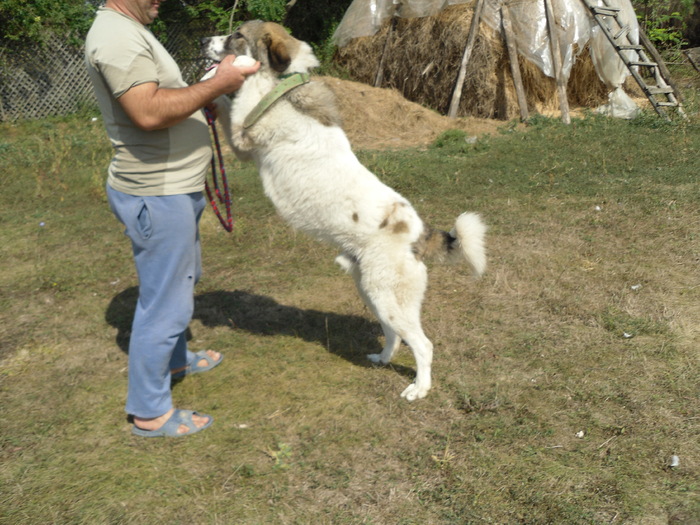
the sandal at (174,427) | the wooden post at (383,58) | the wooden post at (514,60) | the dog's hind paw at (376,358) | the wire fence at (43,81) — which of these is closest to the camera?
the sandal at (174,427)

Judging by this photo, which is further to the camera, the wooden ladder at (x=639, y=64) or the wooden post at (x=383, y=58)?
the wooden post at (x=383, y=58)

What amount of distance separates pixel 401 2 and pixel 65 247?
8714mm

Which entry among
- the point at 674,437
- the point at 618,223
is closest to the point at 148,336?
the point at 674,437

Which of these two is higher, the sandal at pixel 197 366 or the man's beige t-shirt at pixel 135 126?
the man's beige t-shirt at pixel 135 126

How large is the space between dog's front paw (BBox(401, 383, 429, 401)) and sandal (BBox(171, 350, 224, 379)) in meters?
1.38

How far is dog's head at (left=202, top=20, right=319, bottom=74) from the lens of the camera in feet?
11.3

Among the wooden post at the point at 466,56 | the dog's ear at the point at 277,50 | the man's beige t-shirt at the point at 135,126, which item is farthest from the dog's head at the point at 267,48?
the wooden post at the point at 466,56

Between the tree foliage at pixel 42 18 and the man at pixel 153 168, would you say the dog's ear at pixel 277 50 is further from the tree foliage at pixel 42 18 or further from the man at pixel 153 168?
the tree foliage at pixel 42 18

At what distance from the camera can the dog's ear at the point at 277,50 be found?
3.43 meters

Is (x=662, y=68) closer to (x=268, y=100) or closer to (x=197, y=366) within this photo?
(x=268, y=100)

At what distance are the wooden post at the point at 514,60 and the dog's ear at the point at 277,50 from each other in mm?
7609

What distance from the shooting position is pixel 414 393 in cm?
363

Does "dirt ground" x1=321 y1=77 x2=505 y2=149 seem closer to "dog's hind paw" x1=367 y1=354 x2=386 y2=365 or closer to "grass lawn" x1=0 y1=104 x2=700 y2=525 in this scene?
"grass lawn" x1=0 y1=104 x2=700 y2=525

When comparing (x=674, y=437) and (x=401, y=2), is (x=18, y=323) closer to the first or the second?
(x=674, y=437)
